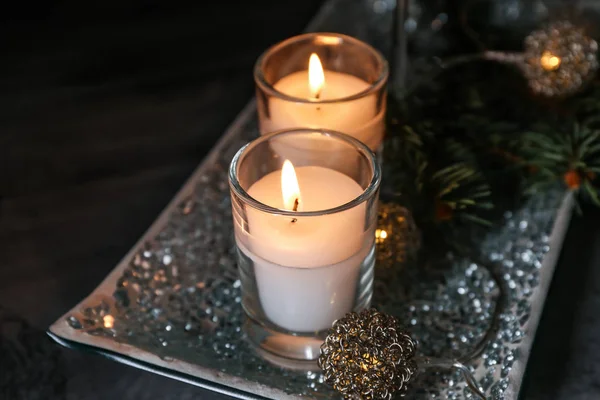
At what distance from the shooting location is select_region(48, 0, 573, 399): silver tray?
1.73 feet

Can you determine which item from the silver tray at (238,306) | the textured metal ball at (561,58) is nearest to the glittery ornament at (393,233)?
the silver tray at (238,306)

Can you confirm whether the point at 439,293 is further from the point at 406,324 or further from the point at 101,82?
the point at 101,82

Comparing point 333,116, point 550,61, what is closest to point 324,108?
point 333,116

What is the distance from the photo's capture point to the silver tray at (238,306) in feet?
1.73

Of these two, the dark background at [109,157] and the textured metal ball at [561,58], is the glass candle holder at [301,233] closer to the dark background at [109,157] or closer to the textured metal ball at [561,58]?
the dark background at [109,157]

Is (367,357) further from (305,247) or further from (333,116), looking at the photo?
(333,116)

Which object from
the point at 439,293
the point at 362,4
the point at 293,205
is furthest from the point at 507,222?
the point at 362,4

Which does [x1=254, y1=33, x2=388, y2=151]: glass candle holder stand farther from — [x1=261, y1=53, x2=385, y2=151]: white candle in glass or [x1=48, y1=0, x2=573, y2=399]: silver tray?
[x1=48, y1=0, x2=573, y2=399]: silver tray

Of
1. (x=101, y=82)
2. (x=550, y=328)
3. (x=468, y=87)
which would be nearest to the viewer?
(x=550, y=328)

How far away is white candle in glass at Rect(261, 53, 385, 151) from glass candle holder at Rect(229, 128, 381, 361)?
29 mm

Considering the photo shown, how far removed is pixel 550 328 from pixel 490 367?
0.08 m

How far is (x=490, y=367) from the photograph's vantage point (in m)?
0.54

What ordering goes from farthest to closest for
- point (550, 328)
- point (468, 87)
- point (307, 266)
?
point (468, 87) < point (550, 328) < point (307, 266)

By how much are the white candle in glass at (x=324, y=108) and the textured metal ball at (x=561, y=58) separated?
0.17 m
